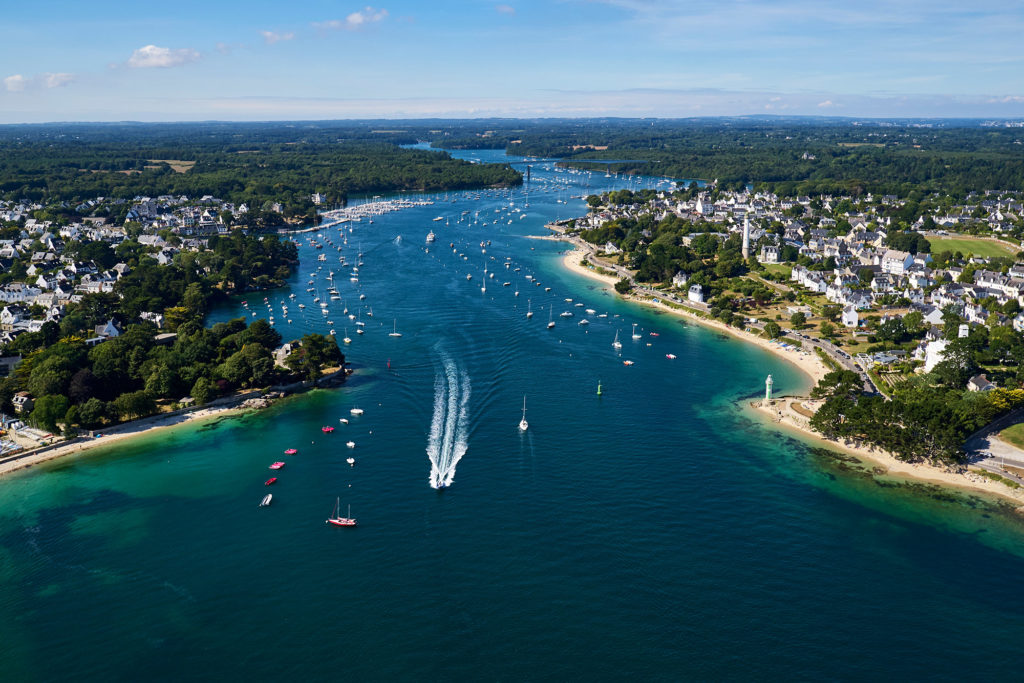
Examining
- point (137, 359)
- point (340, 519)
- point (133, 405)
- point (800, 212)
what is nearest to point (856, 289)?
point (340, 519)

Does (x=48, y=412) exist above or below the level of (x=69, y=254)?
below

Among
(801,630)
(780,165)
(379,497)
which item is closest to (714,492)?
(801,630)

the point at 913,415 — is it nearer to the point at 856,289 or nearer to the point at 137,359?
the point at 856,289

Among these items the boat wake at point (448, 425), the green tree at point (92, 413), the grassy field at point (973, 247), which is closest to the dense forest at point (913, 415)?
the boat wake at point (448, 425)

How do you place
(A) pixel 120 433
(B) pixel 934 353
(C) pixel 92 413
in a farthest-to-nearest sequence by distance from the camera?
(B) pixel 934 353 → (A) pixel 120 433 → (C) pixel 92 413

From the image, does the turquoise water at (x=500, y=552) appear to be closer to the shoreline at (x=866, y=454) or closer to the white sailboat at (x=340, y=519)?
the white sailboat at (x=340, y=519)
